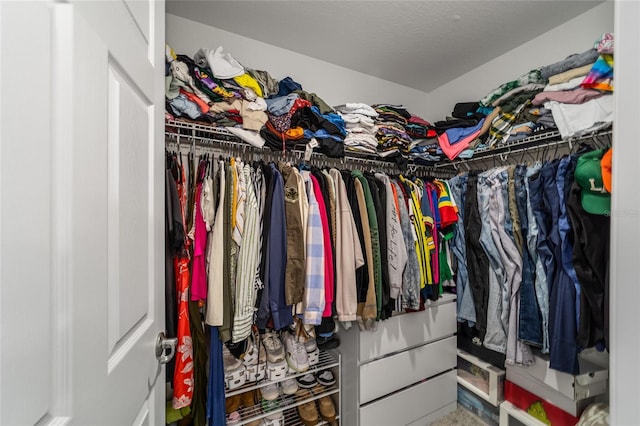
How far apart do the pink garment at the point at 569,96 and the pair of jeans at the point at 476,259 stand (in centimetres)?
50

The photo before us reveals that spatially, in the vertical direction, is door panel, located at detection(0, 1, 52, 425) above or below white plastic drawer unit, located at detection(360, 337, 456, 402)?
above

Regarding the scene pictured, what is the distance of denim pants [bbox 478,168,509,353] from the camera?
1.46 metres

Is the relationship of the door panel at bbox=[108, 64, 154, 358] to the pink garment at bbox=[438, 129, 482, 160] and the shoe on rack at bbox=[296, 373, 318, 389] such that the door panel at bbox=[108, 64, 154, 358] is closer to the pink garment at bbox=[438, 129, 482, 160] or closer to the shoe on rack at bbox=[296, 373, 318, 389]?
the shoe on rack at bbox=[296, 373, 318, 389]

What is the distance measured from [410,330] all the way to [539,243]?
847 millimetres

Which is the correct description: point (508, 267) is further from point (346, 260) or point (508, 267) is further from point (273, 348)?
point (273, 348)

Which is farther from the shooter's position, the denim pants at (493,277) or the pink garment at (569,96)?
the denim pants at (493,277)

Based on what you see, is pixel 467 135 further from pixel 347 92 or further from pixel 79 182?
pixel 79 182

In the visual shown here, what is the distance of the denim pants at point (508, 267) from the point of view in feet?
4.57

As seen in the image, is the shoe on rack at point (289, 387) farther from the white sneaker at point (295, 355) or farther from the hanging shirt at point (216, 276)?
the hanging shirt at point (216, 276)

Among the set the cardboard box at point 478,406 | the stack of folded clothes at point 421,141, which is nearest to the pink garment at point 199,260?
the stack of folded clothes at point 421,141

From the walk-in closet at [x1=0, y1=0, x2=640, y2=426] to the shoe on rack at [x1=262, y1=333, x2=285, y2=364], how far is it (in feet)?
0.04

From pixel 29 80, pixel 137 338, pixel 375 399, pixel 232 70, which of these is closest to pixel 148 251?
pixel 137 338

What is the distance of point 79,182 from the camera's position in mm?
396

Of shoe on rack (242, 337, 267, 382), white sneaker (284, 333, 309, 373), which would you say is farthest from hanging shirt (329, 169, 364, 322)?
shoe on rack (242, 337, 267, 382)
